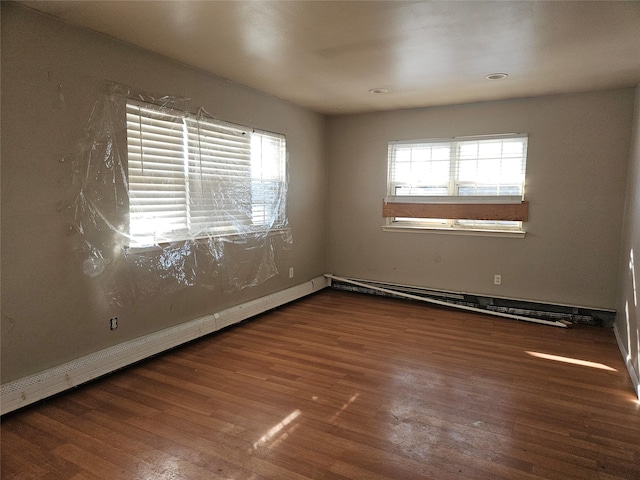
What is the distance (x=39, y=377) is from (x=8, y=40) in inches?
76.8

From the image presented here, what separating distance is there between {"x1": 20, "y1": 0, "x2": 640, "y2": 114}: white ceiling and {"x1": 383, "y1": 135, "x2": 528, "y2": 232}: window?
0.76 metres

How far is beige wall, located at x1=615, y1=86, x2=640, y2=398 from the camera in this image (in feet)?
9.56

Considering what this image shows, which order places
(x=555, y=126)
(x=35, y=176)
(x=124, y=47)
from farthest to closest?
(x=555, y=126) < (x=124, y=47) < (x=35, y=176)

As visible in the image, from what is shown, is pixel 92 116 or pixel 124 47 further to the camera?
pixel 124 47

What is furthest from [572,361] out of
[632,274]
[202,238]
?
[202,238]

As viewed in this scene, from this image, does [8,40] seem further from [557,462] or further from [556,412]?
[556,412]

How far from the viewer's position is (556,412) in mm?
2395

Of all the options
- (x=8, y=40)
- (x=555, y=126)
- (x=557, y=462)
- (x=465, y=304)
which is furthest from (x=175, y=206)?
(x=555, y=126)

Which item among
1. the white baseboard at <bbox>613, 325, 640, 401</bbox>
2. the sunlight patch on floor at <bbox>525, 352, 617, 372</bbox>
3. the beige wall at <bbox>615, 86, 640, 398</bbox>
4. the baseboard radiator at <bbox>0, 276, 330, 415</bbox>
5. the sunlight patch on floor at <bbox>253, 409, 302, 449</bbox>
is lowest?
the sunlight patch on floor at <bbox>253, 409, 302, 449</bbox>

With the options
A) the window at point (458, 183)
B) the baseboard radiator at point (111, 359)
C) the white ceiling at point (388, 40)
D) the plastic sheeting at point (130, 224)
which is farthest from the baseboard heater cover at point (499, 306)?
the white ceiling at point (388, 40)

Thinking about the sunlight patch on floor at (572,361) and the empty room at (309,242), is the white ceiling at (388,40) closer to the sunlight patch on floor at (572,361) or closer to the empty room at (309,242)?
the empty room at (309,242)

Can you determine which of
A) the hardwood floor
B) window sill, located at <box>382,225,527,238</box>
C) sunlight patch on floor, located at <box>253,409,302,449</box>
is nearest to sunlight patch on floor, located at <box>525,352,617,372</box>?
the hardwood floor

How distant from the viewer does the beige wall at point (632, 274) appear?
291 centimetres

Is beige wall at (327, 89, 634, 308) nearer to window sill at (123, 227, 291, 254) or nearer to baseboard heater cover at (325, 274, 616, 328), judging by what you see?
baseboard heater cover at (325, 274, 616, 328)
